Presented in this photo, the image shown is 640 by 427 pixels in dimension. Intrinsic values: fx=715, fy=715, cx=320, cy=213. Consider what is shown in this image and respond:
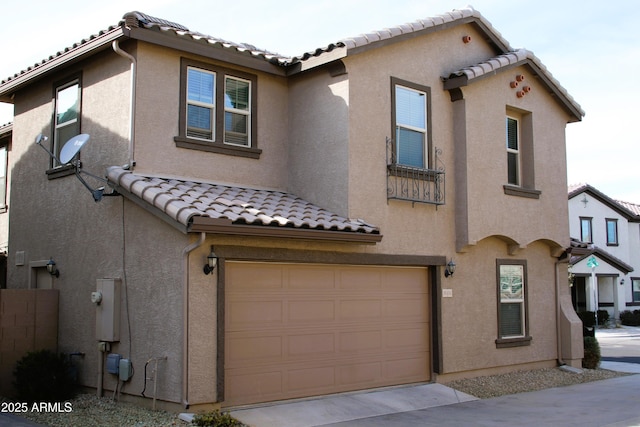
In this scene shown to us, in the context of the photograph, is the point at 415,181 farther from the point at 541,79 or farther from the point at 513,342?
the point at 541,79

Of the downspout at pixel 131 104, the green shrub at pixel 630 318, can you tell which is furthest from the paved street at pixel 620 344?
the downspout at pixel 131 104

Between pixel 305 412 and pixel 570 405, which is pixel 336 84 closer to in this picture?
pixel 305 412

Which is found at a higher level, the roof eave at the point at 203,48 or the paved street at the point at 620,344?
the roof eave at the point at 203,48

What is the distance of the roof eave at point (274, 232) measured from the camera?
980 cm

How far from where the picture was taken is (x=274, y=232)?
10656mm

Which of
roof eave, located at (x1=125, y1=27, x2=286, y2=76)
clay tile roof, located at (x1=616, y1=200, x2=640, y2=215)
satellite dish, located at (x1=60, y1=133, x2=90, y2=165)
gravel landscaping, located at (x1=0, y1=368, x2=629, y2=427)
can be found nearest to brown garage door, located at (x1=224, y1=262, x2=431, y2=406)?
gravel landscaping, located at (x1=0, y1=368, x2=629, y2=427)

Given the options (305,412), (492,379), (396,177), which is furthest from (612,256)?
(305,412)

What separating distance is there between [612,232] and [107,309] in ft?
116

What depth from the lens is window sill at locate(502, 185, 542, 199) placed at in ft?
49.9

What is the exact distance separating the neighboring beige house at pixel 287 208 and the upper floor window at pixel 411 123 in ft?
0.13

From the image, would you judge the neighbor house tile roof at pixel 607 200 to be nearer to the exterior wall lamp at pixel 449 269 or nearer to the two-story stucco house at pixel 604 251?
the two-story stucco house at pixel 604 251

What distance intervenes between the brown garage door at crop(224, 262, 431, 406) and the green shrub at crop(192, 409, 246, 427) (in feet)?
3.16

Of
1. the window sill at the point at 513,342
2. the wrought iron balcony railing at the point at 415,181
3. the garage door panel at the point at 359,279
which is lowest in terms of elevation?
the window sill at the point at 513,342

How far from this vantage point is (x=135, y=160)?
11711mm
